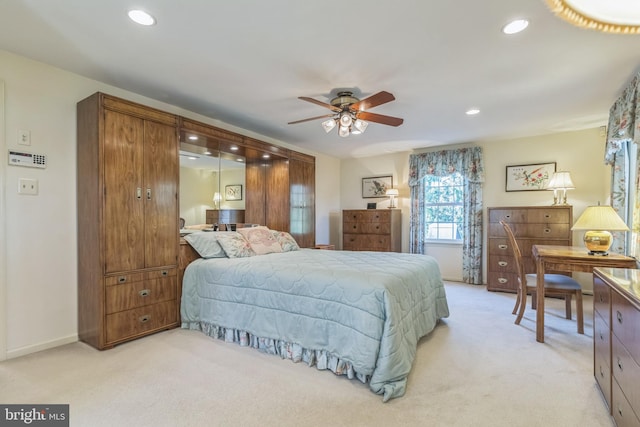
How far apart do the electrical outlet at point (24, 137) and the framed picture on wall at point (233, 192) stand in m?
2.00

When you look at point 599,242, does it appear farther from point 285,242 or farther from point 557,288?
point 285,242

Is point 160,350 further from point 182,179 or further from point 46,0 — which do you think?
point 46,0

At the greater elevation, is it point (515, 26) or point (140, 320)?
point (515, 26)

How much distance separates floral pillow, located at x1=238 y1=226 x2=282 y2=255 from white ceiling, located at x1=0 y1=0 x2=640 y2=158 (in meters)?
1.45

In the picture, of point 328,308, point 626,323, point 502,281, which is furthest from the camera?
point 502,281

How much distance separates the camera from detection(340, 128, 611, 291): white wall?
4.40 m

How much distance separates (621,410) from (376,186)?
494 cm

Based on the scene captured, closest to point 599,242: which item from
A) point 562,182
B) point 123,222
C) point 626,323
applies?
point 626,323

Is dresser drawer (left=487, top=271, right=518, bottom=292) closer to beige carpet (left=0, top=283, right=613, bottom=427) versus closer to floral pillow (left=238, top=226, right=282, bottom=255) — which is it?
beige carpet (left=0, top=283, right=613, bottom=427)

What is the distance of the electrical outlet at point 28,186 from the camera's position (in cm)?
244

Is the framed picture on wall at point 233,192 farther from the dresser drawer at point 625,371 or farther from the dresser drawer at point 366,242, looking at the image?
the dresser drawer at point 625,371

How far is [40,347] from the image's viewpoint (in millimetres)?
2512

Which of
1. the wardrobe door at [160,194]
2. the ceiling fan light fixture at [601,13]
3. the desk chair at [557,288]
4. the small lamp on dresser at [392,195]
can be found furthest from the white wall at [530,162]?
the ceiling fan light fixture at [601,13]

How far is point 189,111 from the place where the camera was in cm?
369
